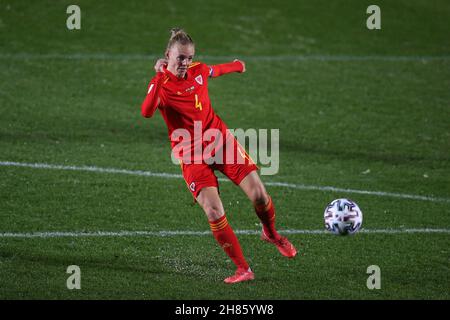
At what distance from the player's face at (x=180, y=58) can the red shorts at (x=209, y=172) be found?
89 cm

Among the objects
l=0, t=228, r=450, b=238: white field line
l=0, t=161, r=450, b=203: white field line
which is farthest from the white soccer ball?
l=0, t=161, r=450, b=203: white field line

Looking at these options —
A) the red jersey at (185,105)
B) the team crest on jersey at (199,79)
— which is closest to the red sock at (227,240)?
the red jersey at (185,105)

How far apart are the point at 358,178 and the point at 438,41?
8.06 m

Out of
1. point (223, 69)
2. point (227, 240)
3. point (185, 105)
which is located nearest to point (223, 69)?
point (223, 69)

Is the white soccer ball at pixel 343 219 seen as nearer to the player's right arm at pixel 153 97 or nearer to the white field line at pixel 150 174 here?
the player's right arm at pixel 153 97

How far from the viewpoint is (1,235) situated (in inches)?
344

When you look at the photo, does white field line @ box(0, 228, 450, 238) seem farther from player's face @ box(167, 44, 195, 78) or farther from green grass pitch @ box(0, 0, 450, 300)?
player's face @ box(167, 44, 195, 78)

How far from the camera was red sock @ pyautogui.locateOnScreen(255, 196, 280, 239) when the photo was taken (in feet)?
26.2

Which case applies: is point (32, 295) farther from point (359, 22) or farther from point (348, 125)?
point (359, 22)

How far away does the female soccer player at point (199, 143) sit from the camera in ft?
25.1

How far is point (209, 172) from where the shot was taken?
779 cm

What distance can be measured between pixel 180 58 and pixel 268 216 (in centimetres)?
175

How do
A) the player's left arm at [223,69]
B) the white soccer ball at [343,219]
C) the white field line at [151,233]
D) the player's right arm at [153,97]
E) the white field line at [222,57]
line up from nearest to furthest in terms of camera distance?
the player's right arm at [153,97], the white soccer ball at [343,219], the player's left arm at [223,69], the white field line at [151,233], the white field line at [222,57]
